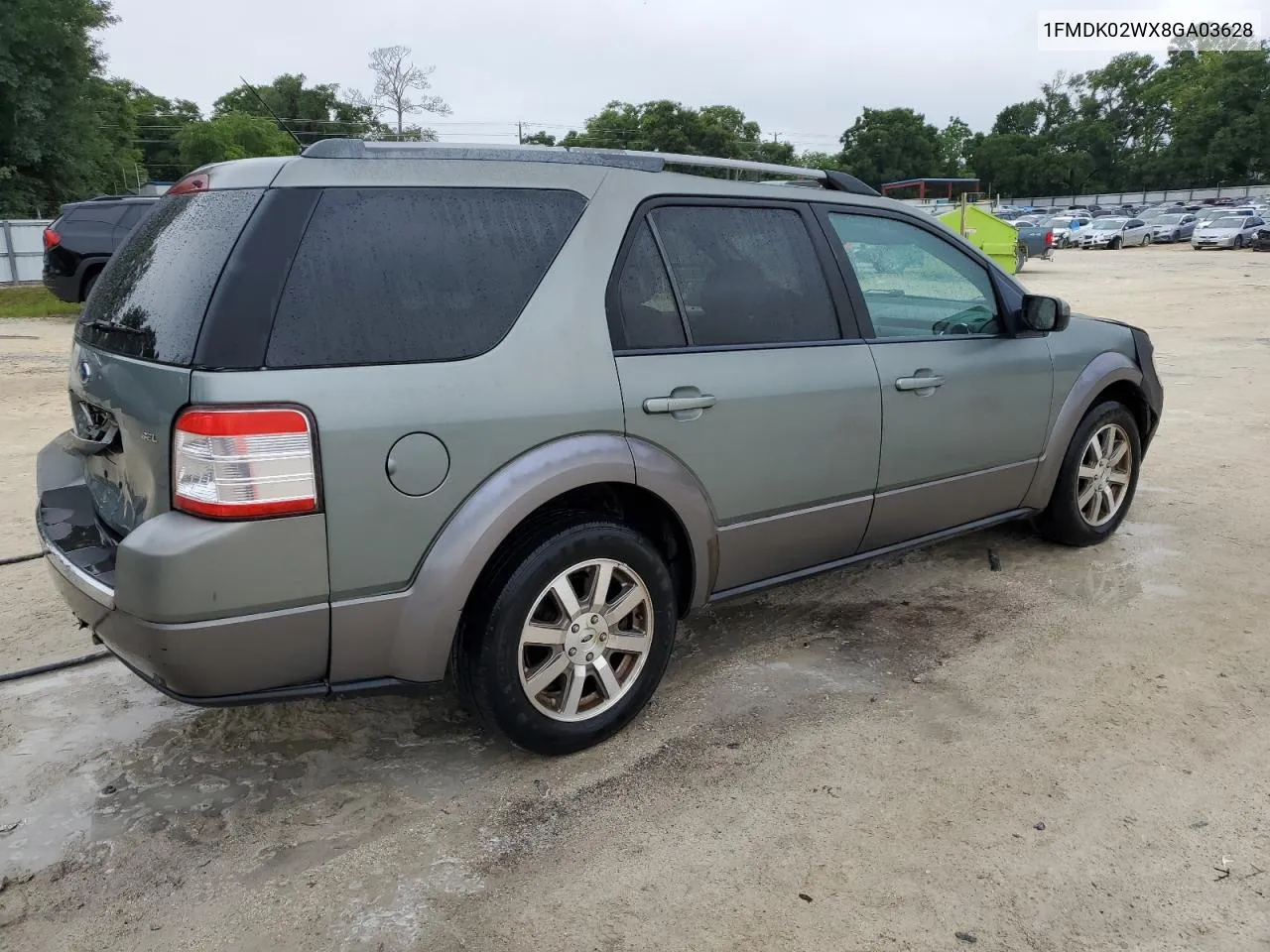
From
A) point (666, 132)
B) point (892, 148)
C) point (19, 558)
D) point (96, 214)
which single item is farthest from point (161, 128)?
point (19, 558)

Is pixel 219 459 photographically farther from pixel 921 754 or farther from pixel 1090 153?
pixel 1090 153

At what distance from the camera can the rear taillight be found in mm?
2324

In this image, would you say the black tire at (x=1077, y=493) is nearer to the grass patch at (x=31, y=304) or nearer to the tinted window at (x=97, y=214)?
the tinted window at (x=97, y=214)

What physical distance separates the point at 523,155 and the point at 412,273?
1.89 feet

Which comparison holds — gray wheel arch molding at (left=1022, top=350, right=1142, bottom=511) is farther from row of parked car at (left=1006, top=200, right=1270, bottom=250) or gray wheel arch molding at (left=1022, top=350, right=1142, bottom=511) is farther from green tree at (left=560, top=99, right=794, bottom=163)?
green tree at (left=560, top=99, right=794, bottom=163)

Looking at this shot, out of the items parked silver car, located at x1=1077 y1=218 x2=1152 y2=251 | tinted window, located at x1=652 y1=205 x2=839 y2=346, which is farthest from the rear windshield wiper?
parked silver car, located at x1=1077 y1=218 x2=1152 y2=251

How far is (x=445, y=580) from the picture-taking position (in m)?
2.62

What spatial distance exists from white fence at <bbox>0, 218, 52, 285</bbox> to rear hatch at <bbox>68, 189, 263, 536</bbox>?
73.5ft

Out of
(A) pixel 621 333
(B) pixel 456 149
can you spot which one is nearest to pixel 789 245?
(A) pixel 621 333

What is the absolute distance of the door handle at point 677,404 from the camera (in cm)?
299

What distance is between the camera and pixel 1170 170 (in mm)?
84188

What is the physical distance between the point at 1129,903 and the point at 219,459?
2.50m

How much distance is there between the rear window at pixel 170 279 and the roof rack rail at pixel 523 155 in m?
0.27

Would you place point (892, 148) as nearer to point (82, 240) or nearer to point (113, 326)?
point (82, 240)
